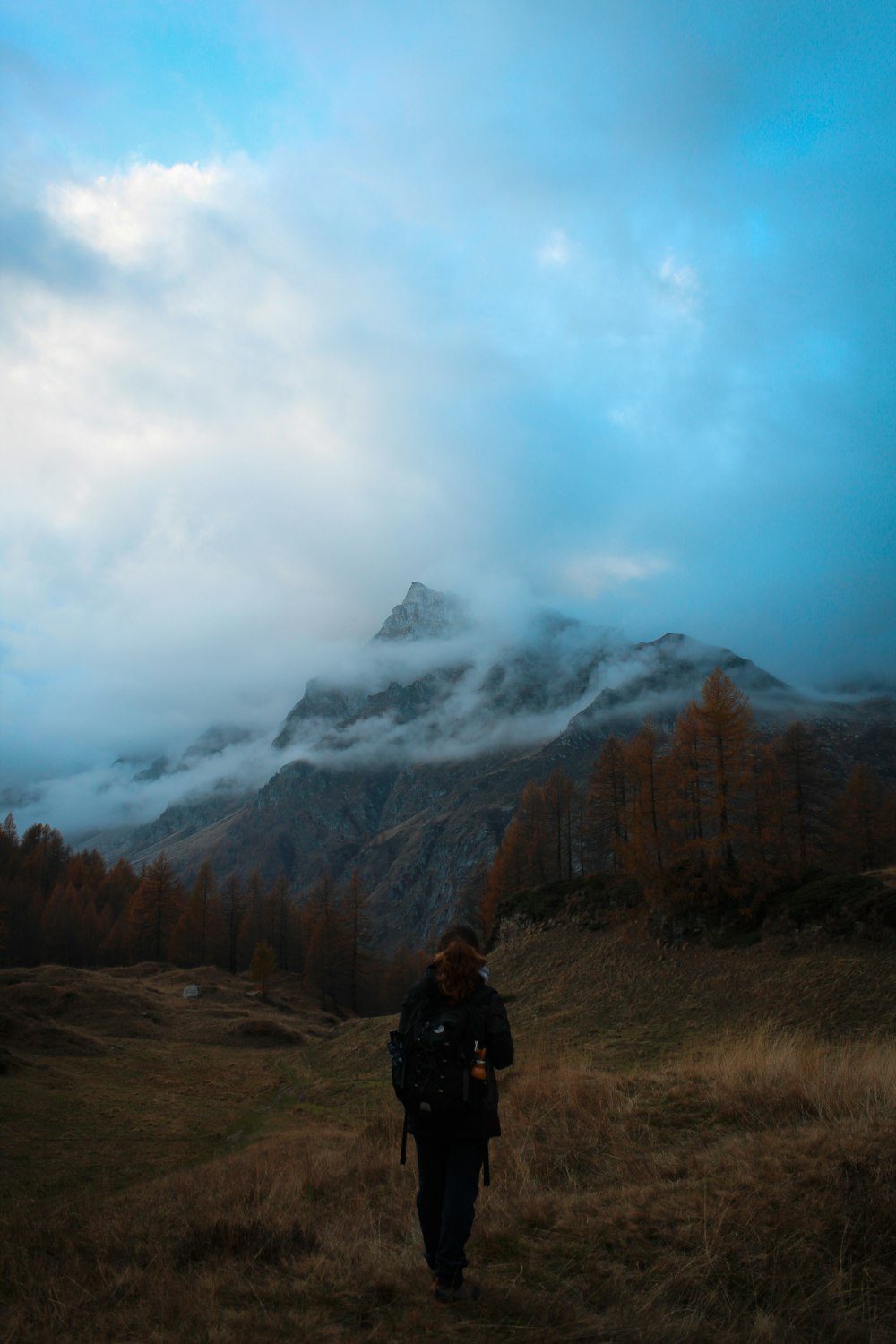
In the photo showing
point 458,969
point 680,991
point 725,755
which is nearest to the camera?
point 458,969

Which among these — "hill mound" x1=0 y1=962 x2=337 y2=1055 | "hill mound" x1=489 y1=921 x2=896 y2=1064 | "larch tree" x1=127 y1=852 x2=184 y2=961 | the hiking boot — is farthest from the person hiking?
"larch tree" x1=127 y1=852 x2=184 y2=961

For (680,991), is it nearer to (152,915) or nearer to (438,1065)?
(438,1065)

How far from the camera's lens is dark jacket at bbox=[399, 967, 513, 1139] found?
5.29 meters

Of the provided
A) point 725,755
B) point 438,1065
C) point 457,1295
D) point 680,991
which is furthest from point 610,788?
point 457,1295

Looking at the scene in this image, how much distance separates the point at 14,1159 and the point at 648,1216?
628 inches

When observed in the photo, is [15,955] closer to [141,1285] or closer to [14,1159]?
[14,1159]

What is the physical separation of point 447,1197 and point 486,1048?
3.34 feet

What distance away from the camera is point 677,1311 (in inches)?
185

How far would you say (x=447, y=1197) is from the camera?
17.1ft

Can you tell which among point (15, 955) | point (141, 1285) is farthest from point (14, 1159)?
point (15, 955)

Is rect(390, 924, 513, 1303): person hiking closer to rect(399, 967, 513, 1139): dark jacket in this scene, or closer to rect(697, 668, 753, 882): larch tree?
rect(399, 967, 513, 1139): dark jacket

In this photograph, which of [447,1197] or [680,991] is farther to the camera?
[680,991]

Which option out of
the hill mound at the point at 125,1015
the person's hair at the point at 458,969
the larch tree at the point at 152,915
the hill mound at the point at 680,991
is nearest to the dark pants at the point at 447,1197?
the person's hair at the point at 458,969

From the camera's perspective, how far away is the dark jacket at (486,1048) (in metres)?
5.29
